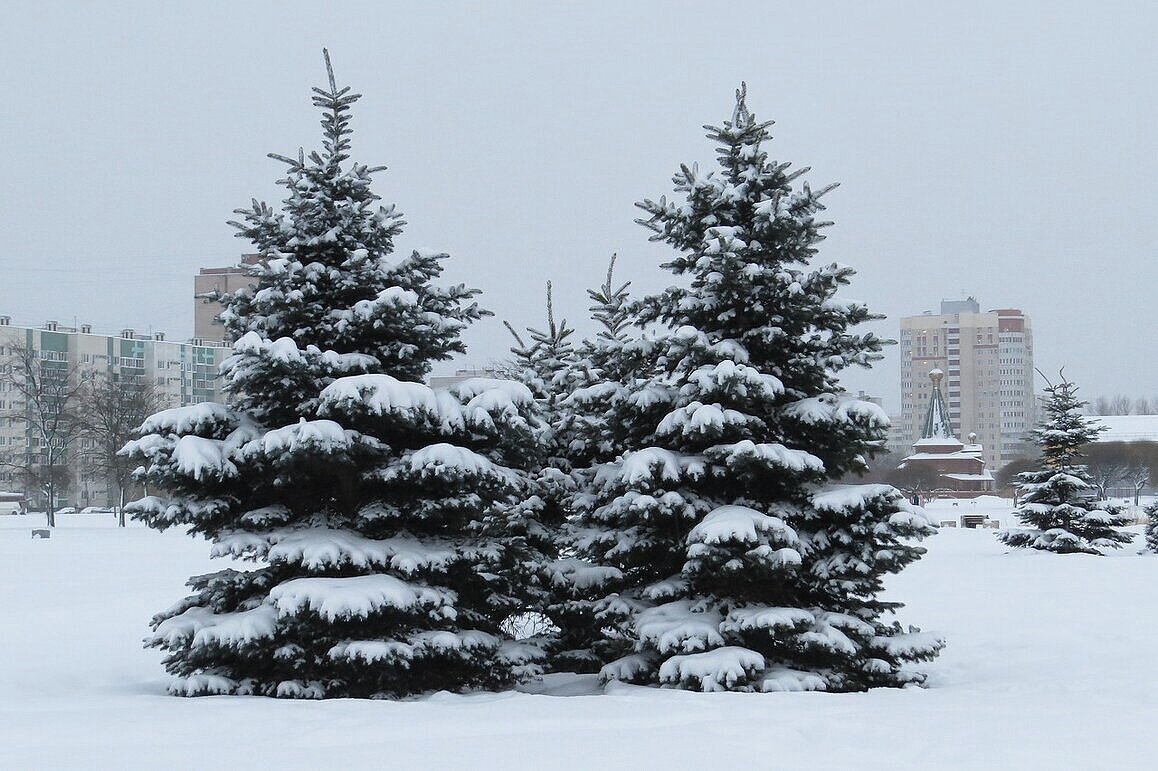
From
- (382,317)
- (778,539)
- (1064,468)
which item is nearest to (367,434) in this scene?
(382,317)

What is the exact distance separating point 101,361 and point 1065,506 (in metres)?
101

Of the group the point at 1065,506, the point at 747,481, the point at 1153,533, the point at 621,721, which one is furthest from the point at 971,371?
the point at 621,721

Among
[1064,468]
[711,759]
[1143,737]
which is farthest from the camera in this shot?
[1064,468]

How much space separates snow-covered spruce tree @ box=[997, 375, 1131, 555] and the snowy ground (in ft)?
52.8

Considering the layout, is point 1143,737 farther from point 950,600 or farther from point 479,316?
point 950,600

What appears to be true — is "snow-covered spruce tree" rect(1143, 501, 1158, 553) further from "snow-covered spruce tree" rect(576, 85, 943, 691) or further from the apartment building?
the apartment building

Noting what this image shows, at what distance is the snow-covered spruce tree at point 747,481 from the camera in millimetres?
9578

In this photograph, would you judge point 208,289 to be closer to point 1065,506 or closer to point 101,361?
point 101,361

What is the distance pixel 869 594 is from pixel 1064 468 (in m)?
22.1

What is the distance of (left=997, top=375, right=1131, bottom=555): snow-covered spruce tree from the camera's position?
29297 mm

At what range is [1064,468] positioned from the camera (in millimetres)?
30109

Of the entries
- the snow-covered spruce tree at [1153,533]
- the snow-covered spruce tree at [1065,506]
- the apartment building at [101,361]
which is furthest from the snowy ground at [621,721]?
the apartment building at [101,361]

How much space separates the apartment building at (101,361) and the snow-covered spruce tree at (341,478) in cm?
8828

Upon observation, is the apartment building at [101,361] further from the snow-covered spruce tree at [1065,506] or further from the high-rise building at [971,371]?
the high-rise building at [971,371]
